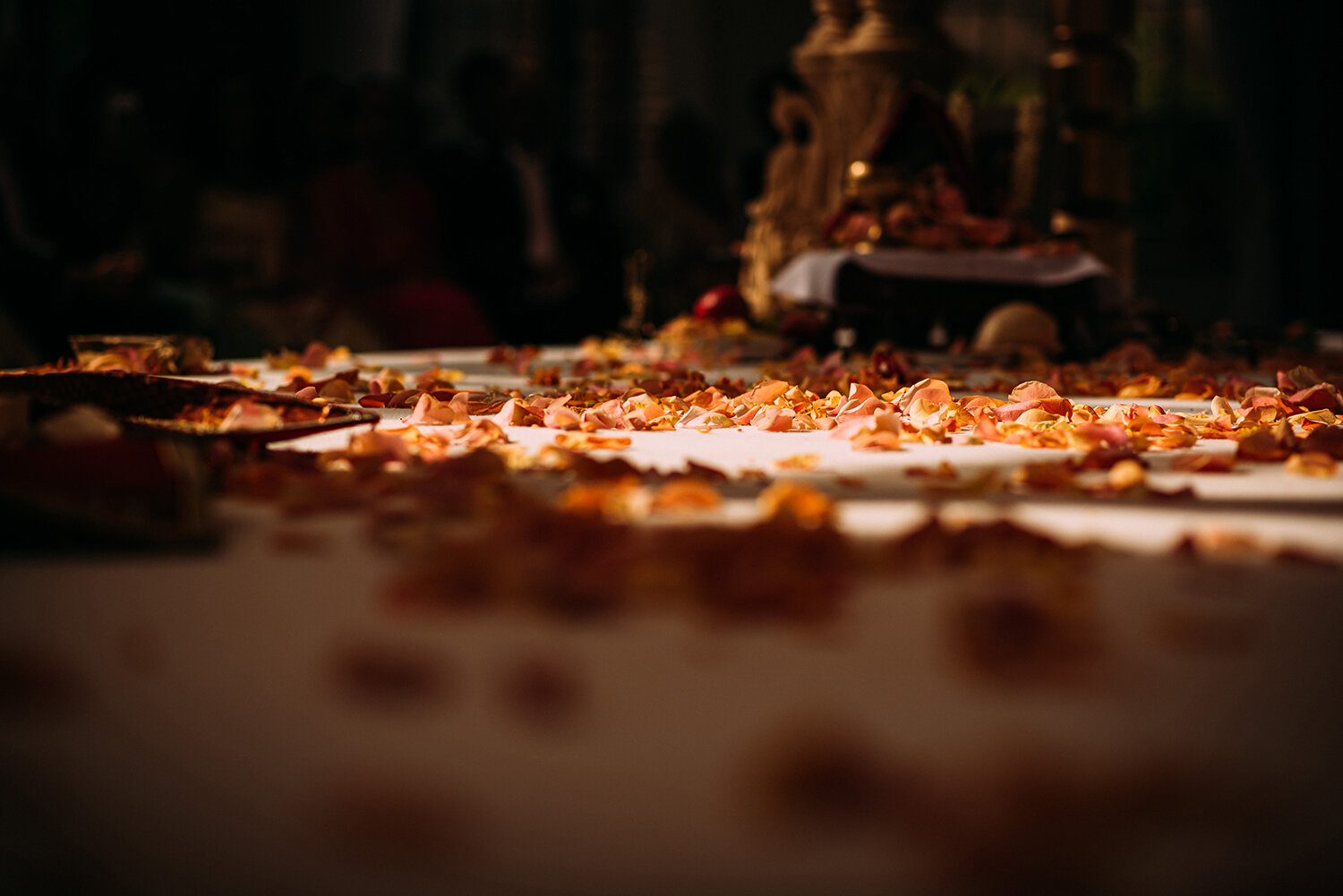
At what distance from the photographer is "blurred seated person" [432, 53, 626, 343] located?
4699 mm

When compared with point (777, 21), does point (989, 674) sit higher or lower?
lower

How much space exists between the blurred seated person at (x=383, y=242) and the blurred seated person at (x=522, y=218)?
136mm

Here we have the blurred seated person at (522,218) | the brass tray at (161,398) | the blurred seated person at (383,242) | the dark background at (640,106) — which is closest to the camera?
the brass tray at (161,398)

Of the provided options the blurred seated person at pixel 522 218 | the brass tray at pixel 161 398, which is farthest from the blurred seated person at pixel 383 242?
the brass tray at pixel 161 398

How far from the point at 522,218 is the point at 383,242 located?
0.62 metres

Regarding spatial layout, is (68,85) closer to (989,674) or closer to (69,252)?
(69,252)

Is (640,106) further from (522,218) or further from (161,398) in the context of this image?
(161,398)

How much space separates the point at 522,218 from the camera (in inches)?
191

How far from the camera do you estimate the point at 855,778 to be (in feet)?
1.38

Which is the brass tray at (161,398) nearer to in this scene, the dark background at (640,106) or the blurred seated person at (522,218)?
the dark background at (640,106)

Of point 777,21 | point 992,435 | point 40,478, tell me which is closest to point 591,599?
point 40,478

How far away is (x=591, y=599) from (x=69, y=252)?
3.88 metres

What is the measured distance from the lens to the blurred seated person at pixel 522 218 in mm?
4699

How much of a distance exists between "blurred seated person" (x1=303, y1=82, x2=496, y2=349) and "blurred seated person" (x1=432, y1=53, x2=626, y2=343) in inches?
5.4
